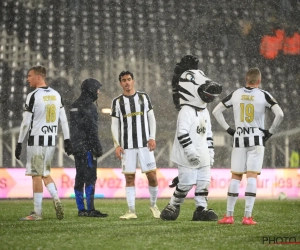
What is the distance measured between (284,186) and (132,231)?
27.9ft

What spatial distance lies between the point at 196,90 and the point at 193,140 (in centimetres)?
48

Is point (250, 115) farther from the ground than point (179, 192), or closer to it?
farther from the ground

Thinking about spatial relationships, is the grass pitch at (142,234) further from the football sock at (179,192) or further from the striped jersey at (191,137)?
the striped jersey at (191,137)

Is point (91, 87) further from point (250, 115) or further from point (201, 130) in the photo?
point (250, 115)

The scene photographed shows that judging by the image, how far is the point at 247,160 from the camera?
6.91 metres

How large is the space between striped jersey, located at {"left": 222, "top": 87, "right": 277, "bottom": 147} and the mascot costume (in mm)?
352

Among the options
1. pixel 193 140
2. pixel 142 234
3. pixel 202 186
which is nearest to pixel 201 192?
pixel 202 186


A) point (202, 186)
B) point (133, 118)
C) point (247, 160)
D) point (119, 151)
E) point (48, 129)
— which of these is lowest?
point (202, 186)

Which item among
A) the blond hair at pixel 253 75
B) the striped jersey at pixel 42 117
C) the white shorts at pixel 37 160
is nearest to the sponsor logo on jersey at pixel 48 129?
the striped jersey at pixel 42 117

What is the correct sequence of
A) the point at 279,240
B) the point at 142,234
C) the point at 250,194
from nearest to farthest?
the point at 279,240 → the point at 142,234 → the point at 250,194

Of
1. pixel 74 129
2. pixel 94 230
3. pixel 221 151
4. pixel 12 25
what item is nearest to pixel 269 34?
pixel 221 151

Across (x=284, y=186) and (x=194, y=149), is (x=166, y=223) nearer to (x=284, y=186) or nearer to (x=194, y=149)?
(x=194, y=149)

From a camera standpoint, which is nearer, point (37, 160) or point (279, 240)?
point (279, 240)

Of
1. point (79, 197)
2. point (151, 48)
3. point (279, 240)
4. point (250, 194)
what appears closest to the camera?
point (279, 240)
